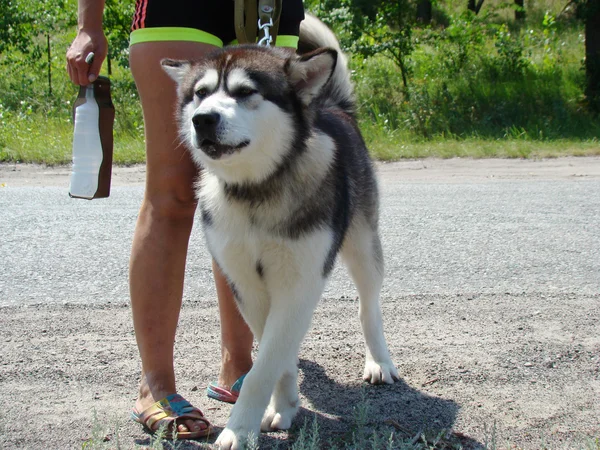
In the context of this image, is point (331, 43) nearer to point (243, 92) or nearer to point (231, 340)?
point (243, 92)

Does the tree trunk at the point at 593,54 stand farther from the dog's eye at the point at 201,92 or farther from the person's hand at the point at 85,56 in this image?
the person's hand at the point at 85,56

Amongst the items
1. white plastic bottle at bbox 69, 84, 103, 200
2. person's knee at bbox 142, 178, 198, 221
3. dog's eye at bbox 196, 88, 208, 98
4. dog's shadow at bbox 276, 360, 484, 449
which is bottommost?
dog's shadow at bbox 276, 360, 484, 449

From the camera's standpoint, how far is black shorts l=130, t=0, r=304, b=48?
269 cm

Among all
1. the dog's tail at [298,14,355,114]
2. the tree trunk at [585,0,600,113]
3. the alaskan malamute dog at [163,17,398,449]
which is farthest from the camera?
the tree trunk at [585,0,600,113]

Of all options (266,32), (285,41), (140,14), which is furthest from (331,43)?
(140,14)

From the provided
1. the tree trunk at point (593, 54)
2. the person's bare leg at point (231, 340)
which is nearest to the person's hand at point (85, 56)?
the person's bare leg at point (231, 340)

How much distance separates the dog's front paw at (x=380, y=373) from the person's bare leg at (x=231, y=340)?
1.83 ft

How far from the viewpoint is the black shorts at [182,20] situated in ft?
8.83

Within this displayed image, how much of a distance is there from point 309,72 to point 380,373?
55.5 inches

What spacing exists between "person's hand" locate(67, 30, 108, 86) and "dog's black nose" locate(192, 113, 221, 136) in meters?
0.55

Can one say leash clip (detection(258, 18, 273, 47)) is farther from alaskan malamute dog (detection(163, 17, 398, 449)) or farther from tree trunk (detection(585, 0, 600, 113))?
tree trunk (detection(585, 0, 600, 113))

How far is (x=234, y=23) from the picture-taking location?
9.57ft

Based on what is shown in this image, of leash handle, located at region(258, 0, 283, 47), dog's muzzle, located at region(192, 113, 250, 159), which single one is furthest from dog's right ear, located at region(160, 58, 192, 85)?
leash handle, located at region(258, 0, 283, 47)

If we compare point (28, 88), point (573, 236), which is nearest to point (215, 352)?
point (573, 236)
